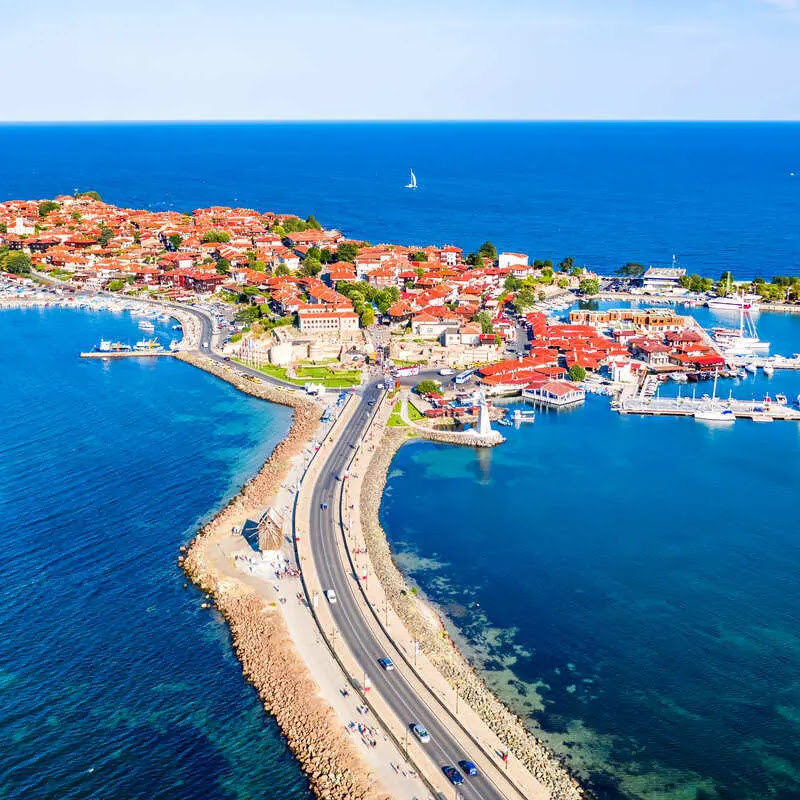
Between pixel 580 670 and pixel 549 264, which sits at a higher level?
pixel 549 264

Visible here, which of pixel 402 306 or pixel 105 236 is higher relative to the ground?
pixel 105 236

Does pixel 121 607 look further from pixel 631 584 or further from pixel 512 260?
Answer: pixel 512 260

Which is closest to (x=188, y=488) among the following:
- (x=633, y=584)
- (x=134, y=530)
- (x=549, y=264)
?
(x=134, y=530)

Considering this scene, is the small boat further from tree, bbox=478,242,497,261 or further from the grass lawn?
tree, bbox=478,242,497,261

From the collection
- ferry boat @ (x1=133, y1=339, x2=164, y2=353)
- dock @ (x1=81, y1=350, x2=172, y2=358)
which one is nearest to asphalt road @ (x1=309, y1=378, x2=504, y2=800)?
dock @ (x1=81, y1=350, x2=172, y2=358)

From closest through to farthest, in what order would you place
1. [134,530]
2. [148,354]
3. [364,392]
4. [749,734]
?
[749,734] → [134,530] → [364,392] → [148,354]

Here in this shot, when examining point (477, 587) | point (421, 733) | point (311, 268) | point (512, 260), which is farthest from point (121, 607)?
point (512, 260)

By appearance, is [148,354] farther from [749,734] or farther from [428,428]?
[749,734]
